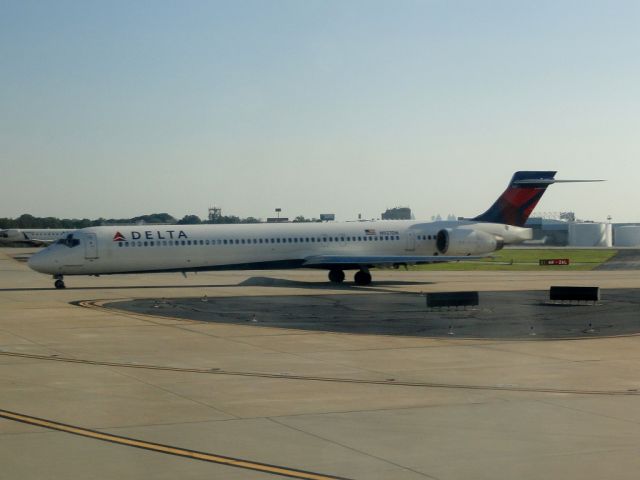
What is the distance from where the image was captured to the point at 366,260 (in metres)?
46.1

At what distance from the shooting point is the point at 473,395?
51.3 feet

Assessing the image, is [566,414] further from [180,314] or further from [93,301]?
[93,301]

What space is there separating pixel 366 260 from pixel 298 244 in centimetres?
422

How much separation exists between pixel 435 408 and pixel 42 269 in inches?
1280

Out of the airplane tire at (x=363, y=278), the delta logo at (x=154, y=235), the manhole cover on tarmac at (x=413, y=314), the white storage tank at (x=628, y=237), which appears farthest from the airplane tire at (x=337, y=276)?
the white storage tank at (x=628, y=237)

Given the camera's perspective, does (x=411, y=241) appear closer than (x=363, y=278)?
No

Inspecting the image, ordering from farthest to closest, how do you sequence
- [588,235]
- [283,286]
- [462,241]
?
[588,235]
[462,241]
[283,286]

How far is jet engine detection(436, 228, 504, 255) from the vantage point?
49.5 m

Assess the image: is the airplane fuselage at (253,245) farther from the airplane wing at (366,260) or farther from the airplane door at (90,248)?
the airplane wing at (366,260)

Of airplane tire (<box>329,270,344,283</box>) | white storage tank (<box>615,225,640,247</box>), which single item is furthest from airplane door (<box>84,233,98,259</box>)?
white storage tank (<box>615,225,640,247</box>)

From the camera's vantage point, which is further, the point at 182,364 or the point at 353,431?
the point at 182,364

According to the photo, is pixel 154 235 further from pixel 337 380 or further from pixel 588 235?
pixel 588 235

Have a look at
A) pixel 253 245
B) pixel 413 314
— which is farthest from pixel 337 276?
pixel 413 314

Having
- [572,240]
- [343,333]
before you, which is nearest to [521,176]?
[343,333]
